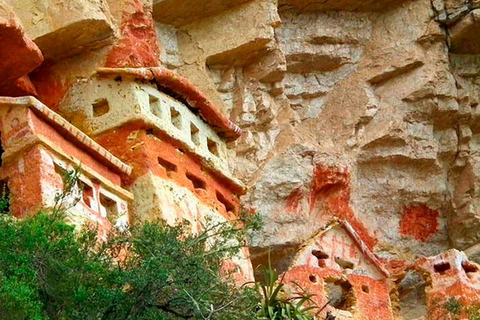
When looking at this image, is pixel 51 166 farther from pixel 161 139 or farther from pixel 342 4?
pixel 342 4

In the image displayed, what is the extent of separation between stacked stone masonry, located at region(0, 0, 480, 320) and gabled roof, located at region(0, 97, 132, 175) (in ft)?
0.08

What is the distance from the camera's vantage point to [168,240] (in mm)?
17109

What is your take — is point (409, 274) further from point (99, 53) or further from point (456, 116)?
point (99, 53)

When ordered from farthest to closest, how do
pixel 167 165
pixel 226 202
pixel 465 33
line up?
pixel 465 33 → pixel 226 202 → pixel 167 165

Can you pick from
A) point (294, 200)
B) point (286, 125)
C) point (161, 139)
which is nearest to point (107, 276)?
point (161, 139)

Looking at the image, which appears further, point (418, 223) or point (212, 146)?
point (418, 223)

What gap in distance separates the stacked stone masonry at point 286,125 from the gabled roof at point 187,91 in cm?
3

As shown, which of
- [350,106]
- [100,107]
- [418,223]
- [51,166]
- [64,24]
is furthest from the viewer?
[350,106]

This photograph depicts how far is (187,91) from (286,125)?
158 inches

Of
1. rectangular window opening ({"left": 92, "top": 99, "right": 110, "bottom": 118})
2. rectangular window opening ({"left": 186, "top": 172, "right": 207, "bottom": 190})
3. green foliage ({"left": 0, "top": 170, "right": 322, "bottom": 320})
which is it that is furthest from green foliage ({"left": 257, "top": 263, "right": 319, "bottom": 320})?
rectangular window opening ({"left": 92, "top": 99, "right": 110, "bottom": 118})

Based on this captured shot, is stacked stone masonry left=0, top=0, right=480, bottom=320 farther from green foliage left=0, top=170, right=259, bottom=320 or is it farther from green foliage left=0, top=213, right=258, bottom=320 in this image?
green foliage left=0, top=213, right=258, bottom=320

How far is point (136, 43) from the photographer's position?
78.4 feet

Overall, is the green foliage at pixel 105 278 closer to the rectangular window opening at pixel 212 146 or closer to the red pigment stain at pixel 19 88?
the red pigment stain at pixel 19 88

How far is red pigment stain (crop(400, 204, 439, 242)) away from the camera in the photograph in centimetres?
2720
